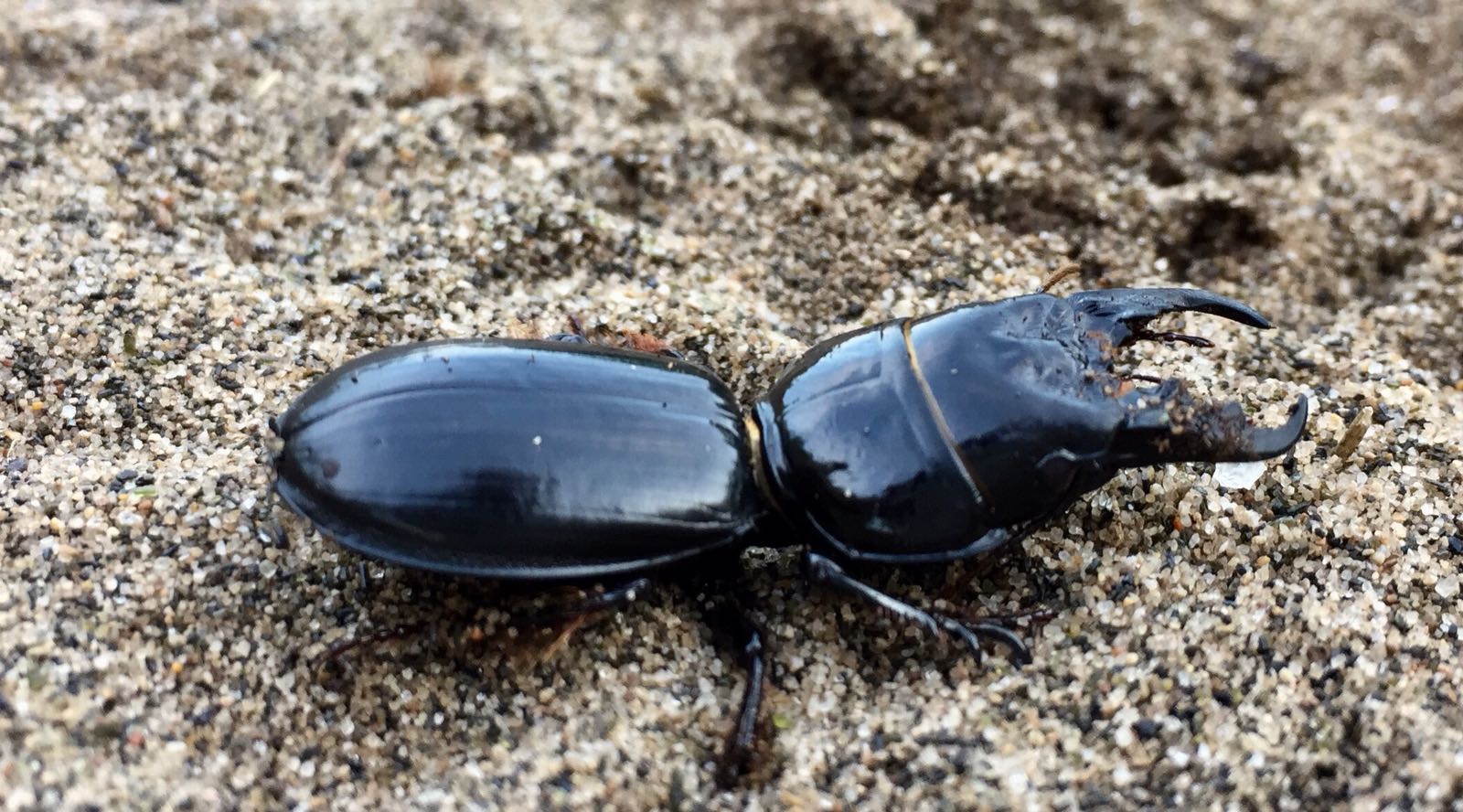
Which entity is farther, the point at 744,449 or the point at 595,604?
the point at 744,449

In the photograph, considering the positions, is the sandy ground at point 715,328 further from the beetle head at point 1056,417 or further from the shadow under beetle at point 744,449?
the beetle head at point 1056,417

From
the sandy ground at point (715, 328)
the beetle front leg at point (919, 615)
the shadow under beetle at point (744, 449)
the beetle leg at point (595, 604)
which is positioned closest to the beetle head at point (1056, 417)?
the shadow under beetle at point (744, 449)

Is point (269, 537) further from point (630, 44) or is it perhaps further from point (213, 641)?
point (630, 44)

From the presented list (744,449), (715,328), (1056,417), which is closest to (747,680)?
(744,449)

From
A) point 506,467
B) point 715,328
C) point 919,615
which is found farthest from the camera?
point 715,328

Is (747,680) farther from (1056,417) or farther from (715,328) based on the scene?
(715,328)

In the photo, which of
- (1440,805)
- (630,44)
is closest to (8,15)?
(630,44)

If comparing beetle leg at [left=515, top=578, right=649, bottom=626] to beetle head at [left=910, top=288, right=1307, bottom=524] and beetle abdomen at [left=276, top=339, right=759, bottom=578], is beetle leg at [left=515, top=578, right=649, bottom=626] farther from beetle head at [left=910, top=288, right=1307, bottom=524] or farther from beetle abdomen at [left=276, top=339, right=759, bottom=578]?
beetle head at [left=910, top=288, right=1307, bottom=524]

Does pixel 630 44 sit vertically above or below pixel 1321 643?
above
